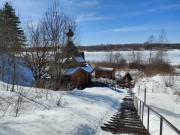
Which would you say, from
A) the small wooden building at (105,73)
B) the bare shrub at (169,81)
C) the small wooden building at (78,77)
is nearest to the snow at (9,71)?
the small wooden building at (78,77)

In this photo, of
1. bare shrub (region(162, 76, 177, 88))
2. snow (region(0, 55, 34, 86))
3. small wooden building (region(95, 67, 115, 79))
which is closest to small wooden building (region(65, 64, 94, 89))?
snow (region(0, 55, 34, 86))

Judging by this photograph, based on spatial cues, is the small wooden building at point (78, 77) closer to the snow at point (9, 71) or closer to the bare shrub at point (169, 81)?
the snow at point (9, 71)

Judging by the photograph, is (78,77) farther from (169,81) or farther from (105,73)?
(105,73)

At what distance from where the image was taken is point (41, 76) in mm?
24578

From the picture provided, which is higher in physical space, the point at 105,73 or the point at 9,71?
the point at 9,71

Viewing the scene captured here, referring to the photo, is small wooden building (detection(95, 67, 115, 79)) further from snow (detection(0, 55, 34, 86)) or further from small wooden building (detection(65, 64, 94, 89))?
snow (detection(0, 55, 34, 86))

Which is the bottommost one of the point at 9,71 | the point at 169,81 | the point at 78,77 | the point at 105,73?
the point at 105,73

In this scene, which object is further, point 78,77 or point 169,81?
point 169,81

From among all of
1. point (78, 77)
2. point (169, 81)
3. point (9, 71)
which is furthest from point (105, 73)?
point (9, 71)

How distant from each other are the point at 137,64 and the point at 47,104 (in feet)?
225

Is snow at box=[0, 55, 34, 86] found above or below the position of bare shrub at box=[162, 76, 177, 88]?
above

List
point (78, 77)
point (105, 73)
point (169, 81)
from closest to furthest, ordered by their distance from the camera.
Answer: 1. point (78, 77)
2. point (169, 81)
3. point (105, 73)

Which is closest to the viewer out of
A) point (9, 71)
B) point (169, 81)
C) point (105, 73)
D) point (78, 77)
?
point (9, 71)

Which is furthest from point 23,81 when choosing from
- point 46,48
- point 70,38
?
point 70,38
